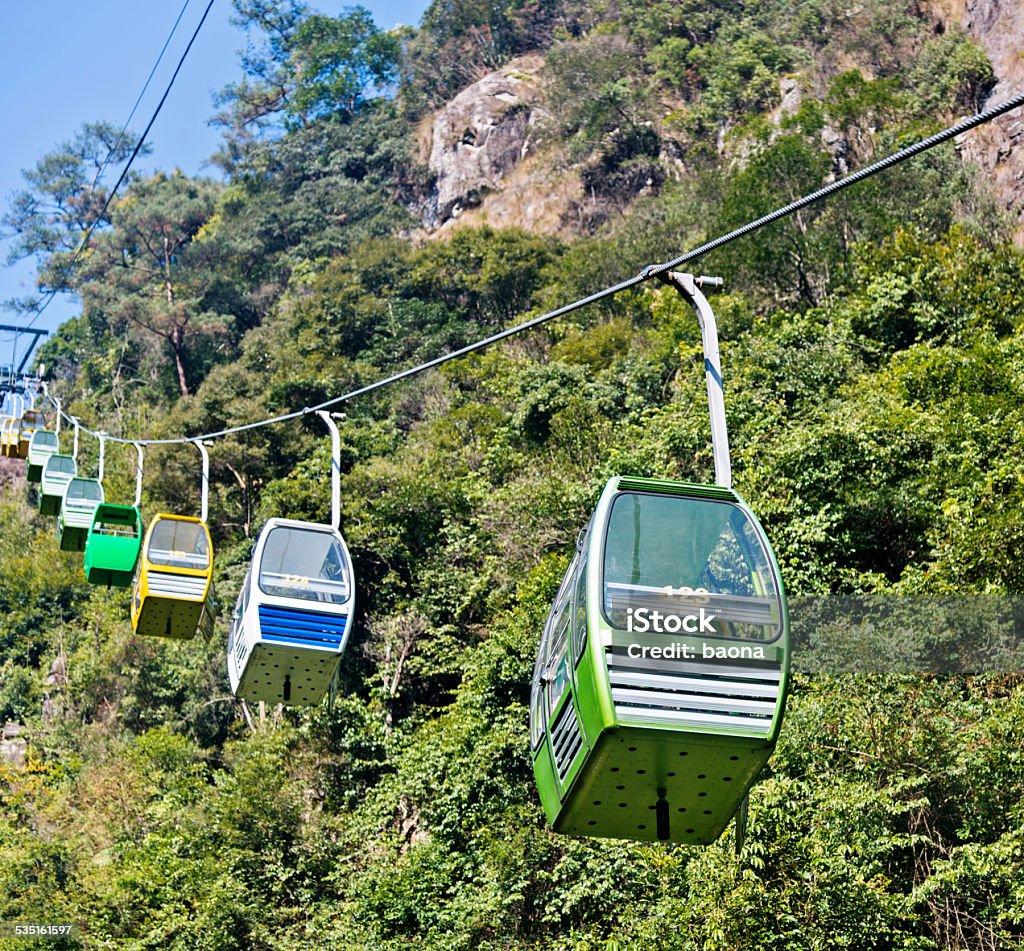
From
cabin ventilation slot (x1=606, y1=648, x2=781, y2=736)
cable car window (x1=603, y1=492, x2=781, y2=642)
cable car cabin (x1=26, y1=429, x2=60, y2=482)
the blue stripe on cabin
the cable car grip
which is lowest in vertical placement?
cabin ventilation slot (x1=606, y1=648, x2=781, y2=736)

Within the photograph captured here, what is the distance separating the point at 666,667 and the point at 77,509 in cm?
1531

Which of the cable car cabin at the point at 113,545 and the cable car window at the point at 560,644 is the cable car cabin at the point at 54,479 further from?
the cable car window at the point at 560,644

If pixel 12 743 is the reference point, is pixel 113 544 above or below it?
above

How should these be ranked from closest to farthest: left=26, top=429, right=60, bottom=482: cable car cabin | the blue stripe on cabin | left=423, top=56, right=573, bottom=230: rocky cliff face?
1. the blue stripe on cabin
2. left=26, top=429, right=60, bottom=482: cable car cabin
3. left=423, top=56, right=573, bottom=230: rocky cliff face

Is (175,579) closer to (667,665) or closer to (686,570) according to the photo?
(686,570)

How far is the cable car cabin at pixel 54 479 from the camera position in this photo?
22922mm

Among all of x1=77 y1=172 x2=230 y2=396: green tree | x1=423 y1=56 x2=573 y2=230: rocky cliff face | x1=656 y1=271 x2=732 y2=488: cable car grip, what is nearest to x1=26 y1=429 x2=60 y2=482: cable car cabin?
x1=77 y1=172 x2=230 y2=396: green tree

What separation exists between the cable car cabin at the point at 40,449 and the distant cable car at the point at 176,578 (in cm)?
1079

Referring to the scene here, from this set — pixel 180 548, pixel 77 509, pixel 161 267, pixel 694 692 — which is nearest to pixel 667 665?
pixel 694 692

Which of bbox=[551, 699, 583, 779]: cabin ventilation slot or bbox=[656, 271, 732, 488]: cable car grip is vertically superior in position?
bbox=[656, 271, 732, 488]: cable car grip

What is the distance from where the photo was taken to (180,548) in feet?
46.8

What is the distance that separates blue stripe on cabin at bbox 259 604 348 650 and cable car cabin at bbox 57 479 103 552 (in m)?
9.64

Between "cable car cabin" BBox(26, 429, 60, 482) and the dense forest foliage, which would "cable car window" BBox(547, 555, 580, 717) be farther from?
"cable car cabin" BBox(26, 429, 60, 482)

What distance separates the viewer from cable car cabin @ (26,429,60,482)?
24.4m
